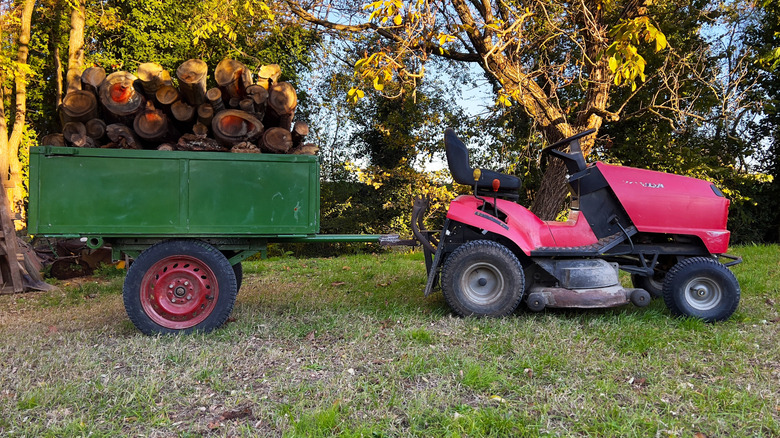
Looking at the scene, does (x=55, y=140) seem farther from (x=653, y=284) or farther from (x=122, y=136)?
(x=653, y=284)

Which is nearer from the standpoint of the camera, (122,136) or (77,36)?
(122,136)

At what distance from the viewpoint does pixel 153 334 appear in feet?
13.5

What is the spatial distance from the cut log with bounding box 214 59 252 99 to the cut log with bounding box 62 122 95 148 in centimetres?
113

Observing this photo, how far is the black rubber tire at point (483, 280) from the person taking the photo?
177 inches

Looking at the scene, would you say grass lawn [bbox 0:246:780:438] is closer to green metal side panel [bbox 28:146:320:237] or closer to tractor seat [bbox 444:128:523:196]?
green metal side panel [bbox 28:146:320:237]

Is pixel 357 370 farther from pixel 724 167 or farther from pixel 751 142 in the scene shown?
pixel 751 142

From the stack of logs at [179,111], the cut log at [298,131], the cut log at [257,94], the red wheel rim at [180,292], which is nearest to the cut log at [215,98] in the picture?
the stack of logs at [179,111]

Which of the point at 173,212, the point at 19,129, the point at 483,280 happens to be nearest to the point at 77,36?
the point at 19,129

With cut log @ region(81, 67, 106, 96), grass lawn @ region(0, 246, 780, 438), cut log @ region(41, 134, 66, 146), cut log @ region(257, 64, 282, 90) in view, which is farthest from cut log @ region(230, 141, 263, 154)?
grass lawn @ region(0, 246, 780, 438)

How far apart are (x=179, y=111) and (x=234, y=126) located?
49 centimetres

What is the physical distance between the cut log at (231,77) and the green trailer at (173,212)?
2.22 ft

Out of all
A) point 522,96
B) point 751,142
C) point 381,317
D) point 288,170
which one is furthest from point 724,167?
point 288,170

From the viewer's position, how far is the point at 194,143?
429cm

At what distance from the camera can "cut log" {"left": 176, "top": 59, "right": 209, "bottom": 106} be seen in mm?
4164
